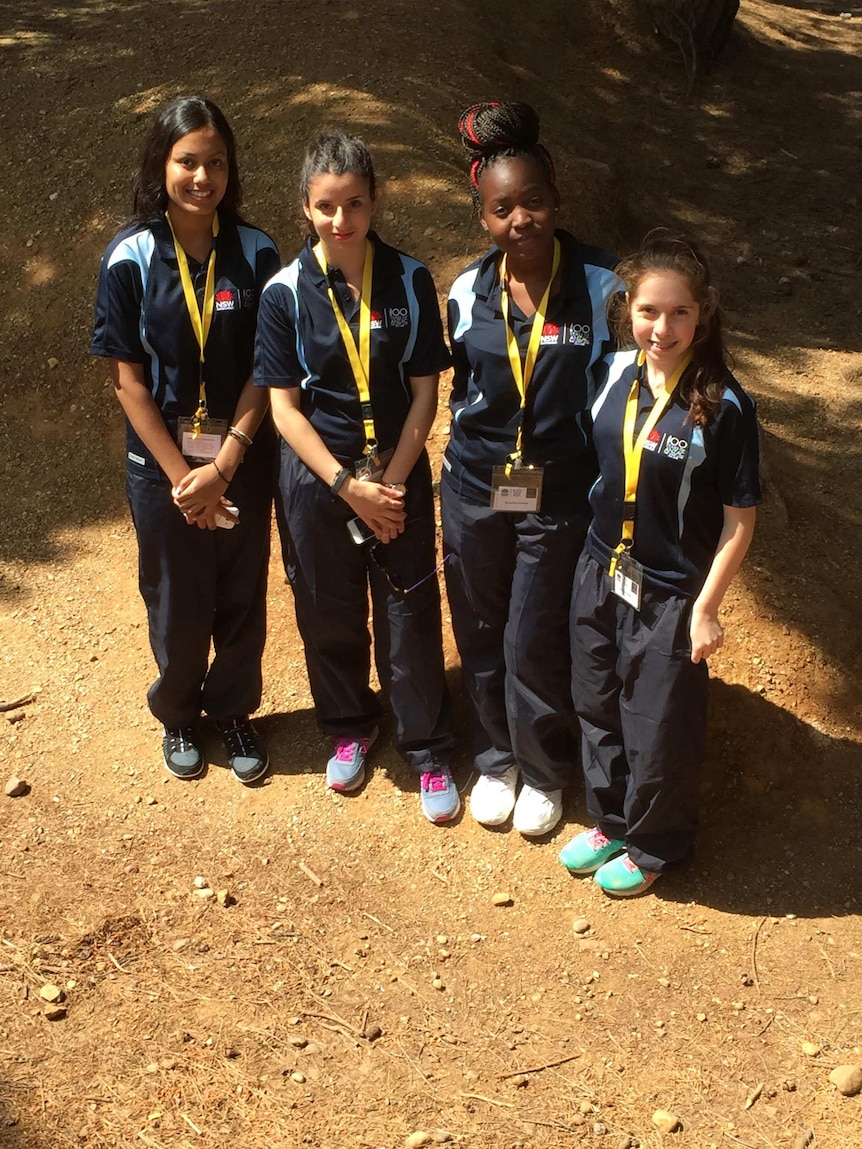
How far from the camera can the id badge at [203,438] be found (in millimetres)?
3561

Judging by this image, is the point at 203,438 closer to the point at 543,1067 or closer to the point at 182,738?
the point at 182,738

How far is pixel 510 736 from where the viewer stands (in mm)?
3924

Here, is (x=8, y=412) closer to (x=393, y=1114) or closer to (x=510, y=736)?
(x=510, y=736)

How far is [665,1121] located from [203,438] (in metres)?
2.30

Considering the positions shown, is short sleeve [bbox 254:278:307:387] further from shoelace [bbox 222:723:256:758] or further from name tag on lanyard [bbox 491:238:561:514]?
shoelace [bbox 222:723:256:758]

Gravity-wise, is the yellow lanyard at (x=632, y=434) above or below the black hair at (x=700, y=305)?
below

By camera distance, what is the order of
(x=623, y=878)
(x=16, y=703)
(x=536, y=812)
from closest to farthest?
(x=623, y=878)
(x=536, y=812)
(x=16, y=703)

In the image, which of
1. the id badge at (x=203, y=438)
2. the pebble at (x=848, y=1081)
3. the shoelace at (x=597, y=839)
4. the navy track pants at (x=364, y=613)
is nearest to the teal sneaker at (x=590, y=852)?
the shoelace at (x=597, y=839)

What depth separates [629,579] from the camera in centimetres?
322

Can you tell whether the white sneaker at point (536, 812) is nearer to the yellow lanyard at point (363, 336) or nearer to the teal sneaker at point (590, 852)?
the teal sneaker at point (590, 852)

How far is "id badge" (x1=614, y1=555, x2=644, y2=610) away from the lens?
10.5 ft

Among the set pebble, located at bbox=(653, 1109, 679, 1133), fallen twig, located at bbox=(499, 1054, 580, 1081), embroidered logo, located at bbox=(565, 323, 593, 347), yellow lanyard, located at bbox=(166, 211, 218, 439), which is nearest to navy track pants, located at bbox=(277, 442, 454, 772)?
yellow lanyard, located at bbox=(166, 211, 218, 439)

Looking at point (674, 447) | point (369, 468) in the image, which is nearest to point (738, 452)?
point (674, 447)

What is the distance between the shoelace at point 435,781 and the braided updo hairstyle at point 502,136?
73.9 inches
